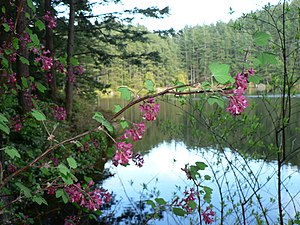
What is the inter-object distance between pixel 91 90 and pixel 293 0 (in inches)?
573

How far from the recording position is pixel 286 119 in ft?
7.23

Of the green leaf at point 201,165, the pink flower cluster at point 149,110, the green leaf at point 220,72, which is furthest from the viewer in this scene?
the green leaf at point 201,165

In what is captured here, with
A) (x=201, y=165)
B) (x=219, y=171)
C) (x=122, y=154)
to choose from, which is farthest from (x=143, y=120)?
(x=219, y=171)

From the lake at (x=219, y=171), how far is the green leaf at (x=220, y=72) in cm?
138

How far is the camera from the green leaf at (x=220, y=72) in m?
0.85

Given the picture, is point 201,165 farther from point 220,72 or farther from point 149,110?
point 220,72

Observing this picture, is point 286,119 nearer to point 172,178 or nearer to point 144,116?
point 144,116

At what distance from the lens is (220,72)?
2.85 ft

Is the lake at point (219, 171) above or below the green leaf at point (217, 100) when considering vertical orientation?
below

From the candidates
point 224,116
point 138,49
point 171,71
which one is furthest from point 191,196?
point 138,49

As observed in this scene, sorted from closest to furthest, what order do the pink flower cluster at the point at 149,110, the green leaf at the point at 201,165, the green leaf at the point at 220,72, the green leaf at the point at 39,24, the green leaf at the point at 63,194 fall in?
1. the green leaf at the point at 220,72
2. the pink flower cluster at the point at 149,110
3. the green leaf at the point at 63,194
4. the green leaf at the point at 39,24
5. the green leaf at the point at 201,165

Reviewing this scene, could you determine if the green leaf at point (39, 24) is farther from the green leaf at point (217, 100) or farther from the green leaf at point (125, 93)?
the green leaf at point (217, 100)

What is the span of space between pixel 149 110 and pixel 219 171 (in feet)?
9.23

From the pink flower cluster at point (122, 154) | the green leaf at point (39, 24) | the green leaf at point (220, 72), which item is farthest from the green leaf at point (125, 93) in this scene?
the green leaf at point (39, 24)
